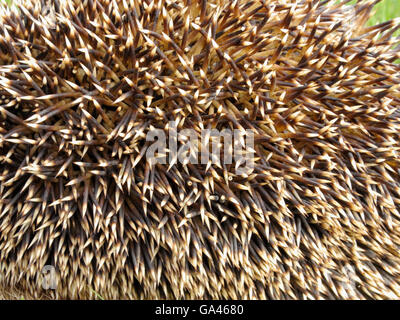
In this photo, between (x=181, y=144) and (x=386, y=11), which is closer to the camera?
(x=181, y=144)

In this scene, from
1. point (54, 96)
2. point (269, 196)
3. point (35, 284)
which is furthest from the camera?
point (35, 284)

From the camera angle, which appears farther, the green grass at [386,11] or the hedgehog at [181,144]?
the green grass at [386,11]

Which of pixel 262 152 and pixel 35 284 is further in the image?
pixel 35 284

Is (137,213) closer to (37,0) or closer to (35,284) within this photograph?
(35,284)

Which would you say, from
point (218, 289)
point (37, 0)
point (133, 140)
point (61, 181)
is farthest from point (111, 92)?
point (218, 289)

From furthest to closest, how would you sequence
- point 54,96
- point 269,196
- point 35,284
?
point 35,284 → point 269,196 → point 54,96

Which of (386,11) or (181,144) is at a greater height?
(386,11)

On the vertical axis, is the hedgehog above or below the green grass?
below

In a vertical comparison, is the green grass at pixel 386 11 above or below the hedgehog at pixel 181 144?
above
